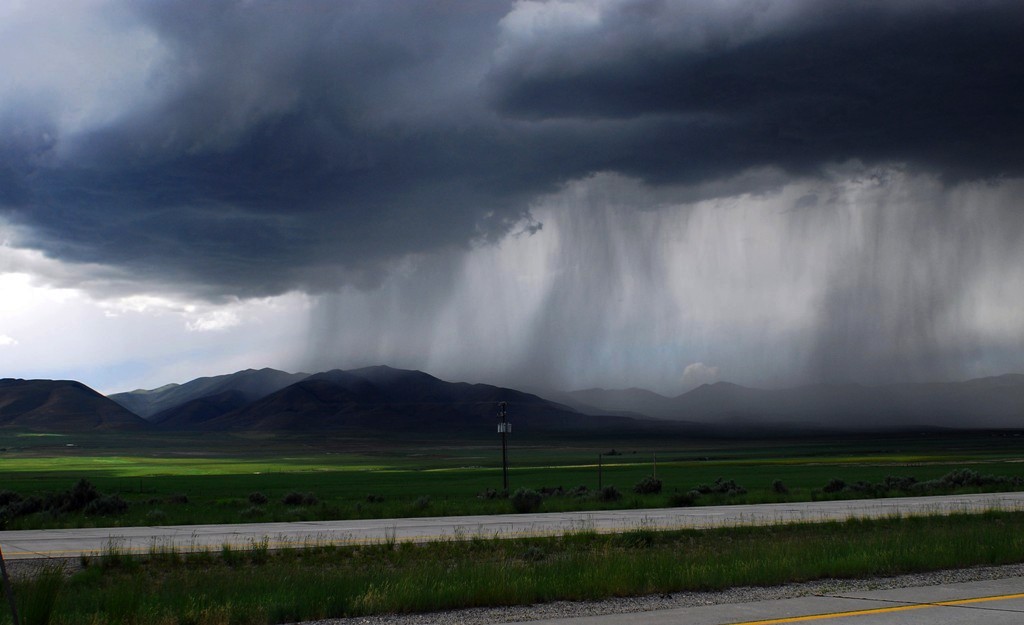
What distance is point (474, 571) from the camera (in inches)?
692

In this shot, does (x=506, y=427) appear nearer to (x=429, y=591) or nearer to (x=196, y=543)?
(x=196, y=543)

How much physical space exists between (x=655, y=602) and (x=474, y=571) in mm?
3986

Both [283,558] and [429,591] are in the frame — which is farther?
[283,558]

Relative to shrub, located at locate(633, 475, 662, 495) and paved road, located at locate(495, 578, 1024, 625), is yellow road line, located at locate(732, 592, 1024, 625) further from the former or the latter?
shrub, located at locate(633, 475, 662, 495)

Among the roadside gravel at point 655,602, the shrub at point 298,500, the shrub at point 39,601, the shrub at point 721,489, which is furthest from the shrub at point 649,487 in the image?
the shrub at point 39,601

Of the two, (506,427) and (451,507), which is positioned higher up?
(506,427)

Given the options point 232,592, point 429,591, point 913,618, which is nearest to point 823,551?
point 913,618

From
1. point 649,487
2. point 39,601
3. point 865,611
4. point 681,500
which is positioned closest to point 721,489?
point 649,487

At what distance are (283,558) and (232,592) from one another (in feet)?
21.4

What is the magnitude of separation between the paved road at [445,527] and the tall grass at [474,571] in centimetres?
266

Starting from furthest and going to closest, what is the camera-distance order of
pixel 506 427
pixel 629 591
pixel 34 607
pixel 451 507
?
pixel 506 427 < pixel 451 507 < pixel 629 591 < pixel 34 607

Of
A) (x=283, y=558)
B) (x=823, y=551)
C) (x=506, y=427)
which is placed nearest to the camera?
(x=823, y=551)

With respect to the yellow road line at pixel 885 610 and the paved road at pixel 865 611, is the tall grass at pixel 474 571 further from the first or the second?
the yellow road line at pixel 885 610

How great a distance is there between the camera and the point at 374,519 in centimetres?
3694
